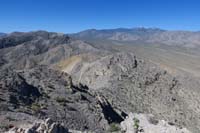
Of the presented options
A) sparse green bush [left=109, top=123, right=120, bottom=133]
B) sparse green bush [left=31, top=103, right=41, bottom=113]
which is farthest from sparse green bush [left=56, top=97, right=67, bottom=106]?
sparse green bush [left=109, top=123, right=120, bottom=133]

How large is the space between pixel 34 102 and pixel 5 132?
45.3 ft

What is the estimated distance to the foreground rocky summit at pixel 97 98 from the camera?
102 ft

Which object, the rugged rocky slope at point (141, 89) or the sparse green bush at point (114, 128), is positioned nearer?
the sparse green bush at point (114, 128)

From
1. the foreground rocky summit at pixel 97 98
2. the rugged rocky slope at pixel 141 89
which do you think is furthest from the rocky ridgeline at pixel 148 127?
the rugged rocky slope at pixel 141 89

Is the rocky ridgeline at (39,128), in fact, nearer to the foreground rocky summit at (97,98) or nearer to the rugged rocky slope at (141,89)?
the foreground rocky summit at (97,98)

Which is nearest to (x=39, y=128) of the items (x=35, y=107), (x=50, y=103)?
(x=35, y=107)

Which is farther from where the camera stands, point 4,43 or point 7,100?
point 4,43

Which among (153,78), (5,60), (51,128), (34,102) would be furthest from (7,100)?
(5,60)

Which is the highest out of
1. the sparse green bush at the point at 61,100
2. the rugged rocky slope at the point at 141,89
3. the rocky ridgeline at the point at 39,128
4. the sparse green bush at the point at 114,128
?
the rocky ridgeline at the point at 39,128

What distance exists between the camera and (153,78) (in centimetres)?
5816

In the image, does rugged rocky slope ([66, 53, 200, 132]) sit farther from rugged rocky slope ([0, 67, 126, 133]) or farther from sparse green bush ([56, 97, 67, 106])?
sparse green bush ([56, 97, 67, 106])

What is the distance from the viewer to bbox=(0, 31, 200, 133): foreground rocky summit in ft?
102

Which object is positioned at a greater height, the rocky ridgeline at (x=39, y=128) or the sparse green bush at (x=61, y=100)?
the rocky ridgeline at (x=39, y=128)

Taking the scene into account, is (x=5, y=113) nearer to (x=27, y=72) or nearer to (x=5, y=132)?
(x=5, y=132)
